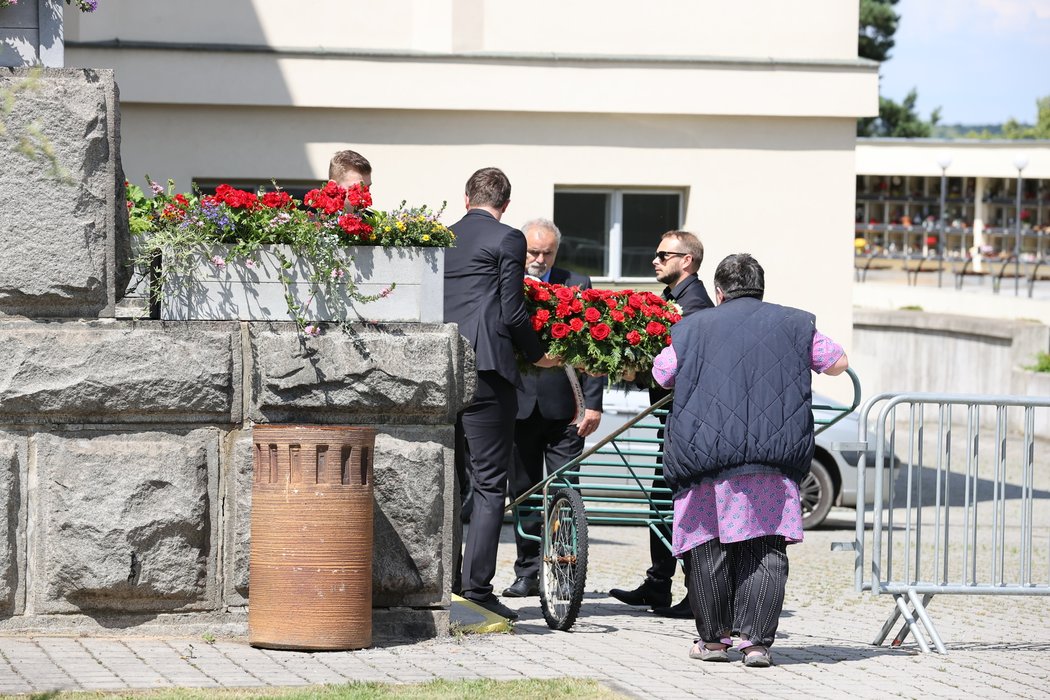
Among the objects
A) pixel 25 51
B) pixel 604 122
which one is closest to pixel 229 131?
pixel 604 122

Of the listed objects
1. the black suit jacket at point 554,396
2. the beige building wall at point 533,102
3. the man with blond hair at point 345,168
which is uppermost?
the beige building wall at point 533,102

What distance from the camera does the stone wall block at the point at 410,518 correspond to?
6.93 m

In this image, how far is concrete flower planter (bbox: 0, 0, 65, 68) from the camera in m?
6.86

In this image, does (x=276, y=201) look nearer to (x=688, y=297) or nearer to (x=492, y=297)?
(x=492, y=297)

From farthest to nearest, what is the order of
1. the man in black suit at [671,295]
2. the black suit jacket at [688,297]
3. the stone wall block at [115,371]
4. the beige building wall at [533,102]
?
the beige building wall at [533,102] < the man in black suit at [671,295] < the black suit jacket at [688,297] < the stone wall block at [115,371]

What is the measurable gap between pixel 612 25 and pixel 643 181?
1.55m

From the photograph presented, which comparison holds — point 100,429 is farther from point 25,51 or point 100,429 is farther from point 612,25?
point 612,25

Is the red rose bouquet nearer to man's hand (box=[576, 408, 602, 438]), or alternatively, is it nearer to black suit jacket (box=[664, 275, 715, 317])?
black suit jacket (box=[664, 275, 715, 317])

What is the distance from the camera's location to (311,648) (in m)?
6.52

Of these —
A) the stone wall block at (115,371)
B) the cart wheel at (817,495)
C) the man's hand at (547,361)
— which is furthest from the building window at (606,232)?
the stone wall block at (115,371)

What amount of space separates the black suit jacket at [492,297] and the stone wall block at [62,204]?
1.66m

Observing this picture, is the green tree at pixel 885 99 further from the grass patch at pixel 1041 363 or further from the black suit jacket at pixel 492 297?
the black suit jacket at pixel 492 297

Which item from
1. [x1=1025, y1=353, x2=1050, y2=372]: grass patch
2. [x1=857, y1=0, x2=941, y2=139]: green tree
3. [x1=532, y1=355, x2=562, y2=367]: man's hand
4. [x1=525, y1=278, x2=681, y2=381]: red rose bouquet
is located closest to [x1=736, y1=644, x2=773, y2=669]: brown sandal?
[x1=525, y1=278, x2=681, y2=381]: red rose bouquet

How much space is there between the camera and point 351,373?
6.80 m
